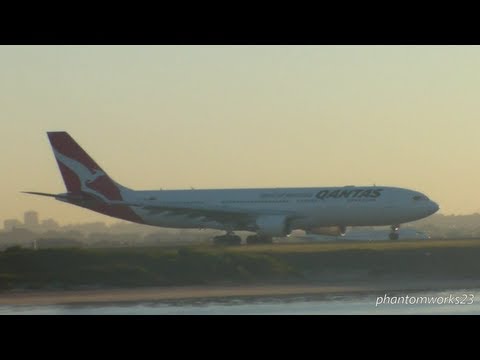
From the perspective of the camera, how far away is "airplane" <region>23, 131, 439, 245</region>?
64250 mm

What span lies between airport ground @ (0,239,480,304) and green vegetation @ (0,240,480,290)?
0.04 metres

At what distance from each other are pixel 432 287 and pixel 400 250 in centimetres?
1159

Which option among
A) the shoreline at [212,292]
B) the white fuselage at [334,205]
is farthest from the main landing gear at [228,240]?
the shoreline at [212,292]

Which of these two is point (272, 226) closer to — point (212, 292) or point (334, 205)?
point (334, 205)

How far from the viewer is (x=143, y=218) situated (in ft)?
235

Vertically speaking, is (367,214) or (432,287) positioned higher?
(367,214)

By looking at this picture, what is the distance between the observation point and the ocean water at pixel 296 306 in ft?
101

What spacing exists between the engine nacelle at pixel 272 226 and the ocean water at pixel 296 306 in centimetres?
2737

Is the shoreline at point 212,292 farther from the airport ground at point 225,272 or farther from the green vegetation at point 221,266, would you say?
the green vegetation at point 221,266

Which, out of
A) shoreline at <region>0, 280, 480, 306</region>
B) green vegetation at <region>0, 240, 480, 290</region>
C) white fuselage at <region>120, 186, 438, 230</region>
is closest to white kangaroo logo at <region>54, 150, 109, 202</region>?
white fuselage at <region>120, 186, 438, 230</region>
